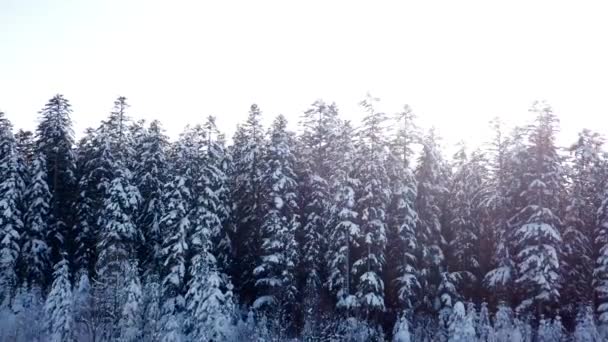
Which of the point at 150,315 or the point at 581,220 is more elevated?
the point at 581,220

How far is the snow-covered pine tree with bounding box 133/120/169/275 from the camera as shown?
38.4m

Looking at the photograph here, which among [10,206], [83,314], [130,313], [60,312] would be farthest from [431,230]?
[10,206]

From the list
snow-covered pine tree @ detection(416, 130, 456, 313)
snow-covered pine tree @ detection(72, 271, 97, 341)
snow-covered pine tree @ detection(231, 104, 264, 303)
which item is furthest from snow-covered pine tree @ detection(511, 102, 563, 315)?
snow-covered pine tree @ detection(72, 271, 97, 341)

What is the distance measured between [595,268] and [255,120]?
23.2 meters

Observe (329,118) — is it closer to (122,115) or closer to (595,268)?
(122,115)

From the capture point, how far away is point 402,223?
35594 mm

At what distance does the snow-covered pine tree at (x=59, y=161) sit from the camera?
3944 cm

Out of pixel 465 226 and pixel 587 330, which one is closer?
pixel 587 330

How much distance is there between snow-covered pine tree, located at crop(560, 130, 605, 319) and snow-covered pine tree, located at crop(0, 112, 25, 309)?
105ft

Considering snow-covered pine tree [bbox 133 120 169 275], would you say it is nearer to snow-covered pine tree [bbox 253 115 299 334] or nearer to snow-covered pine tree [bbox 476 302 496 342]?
snow-covered pine tree [bbox 253 115 299 334]

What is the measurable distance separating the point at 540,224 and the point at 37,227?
30.8 meters

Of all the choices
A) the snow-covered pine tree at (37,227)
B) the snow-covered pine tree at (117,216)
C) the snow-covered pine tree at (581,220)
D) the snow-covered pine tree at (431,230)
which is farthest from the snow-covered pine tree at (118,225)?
the snow-covered pine tree at (581,220)

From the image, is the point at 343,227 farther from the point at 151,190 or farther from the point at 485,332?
the point at 151,190

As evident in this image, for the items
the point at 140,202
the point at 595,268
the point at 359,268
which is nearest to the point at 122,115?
the point at 140,202
